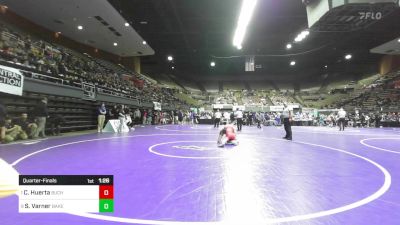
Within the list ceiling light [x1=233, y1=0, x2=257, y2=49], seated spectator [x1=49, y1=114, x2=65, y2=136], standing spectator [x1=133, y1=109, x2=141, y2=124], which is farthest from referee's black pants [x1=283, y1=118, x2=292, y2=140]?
standing spectator [x1=133, y1=109, x2=141, y2=124]

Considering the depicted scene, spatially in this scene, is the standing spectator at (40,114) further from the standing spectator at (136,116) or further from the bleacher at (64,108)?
the standing spectator at (136,116)

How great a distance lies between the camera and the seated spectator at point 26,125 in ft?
37.8

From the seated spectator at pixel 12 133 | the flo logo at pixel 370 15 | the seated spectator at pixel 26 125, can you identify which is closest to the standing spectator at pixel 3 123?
the seated spectator at pixel 12 133

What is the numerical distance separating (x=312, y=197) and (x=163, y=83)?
4476 cm

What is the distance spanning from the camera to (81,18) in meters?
19.9

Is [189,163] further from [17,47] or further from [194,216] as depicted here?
[17,47]

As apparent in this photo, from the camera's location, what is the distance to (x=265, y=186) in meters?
4.59

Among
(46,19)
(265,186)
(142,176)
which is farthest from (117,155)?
(46,19)

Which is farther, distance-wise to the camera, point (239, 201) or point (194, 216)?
point (239, 201)

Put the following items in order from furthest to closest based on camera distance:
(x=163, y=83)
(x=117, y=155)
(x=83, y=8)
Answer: (x=163, y=83) < (x=83, y=8) < (x=117, y=155)

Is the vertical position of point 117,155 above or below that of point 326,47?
below
